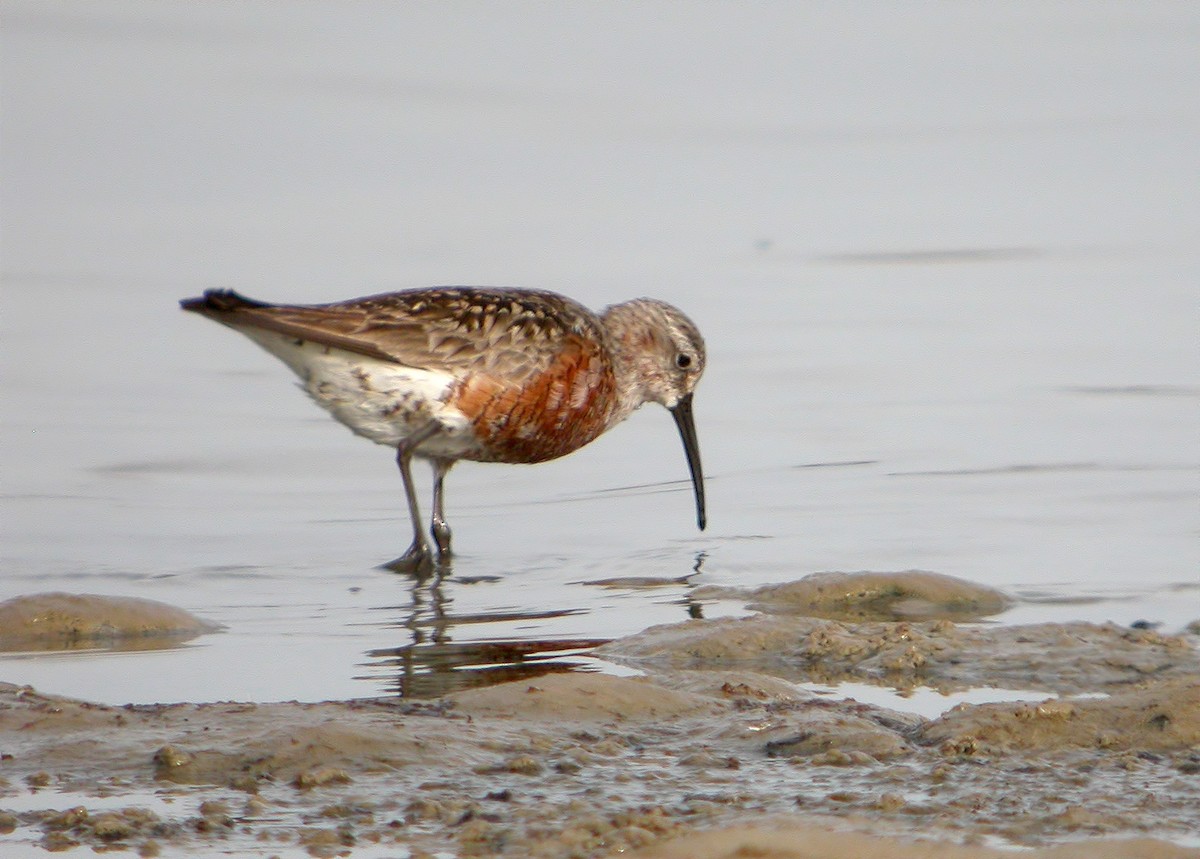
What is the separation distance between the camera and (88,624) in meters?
5.83

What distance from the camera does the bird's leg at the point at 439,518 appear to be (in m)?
7.76

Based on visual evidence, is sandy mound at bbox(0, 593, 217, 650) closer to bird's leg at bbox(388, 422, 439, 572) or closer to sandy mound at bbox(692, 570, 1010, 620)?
bird's leg at bbox(388, 422, 439, 572)

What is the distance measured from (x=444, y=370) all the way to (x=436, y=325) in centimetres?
20

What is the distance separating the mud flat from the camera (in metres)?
3.46

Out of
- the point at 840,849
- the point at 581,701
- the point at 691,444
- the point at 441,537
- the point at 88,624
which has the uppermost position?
the point at 691,444

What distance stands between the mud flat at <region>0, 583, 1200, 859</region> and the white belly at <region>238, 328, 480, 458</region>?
3037mm

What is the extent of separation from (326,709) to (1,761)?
81 centimetres

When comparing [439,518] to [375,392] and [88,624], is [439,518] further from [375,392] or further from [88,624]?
[88,624]

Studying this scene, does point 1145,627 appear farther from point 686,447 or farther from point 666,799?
point 686,447

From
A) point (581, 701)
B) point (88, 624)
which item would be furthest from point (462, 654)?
point (88, 624)

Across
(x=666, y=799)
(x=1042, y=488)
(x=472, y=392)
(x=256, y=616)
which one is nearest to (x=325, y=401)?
(x=472, y=392)

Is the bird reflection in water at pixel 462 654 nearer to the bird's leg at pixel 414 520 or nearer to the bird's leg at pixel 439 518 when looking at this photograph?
the bird's leg at pixel 414 520

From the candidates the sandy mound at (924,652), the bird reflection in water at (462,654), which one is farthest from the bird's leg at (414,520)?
the sandy mound at (924,652)

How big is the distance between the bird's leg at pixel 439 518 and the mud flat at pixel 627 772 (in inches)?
113
